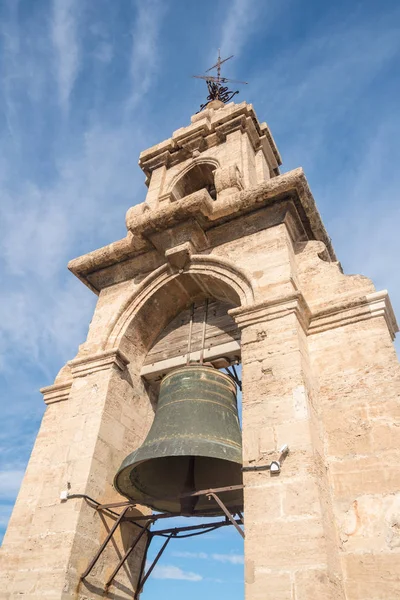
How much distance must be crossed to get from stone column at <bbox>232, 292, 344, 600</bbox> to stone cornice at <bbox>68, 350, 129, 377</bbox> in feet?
5.36

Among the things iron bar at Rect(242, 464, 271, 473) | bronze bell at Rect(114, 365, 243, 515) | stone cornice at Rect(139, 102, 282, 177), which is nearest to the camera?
iron bar at Rect(242, 464, 271, 473)

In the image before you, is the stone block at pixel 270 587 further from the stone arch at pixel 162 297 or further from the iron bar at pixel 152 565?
the stone arch at pixel 162 297

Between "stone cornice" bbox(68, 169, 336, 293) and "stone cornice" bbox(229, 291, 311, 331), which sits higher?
"stone cornice" bbox(68, 169, 336, 293)

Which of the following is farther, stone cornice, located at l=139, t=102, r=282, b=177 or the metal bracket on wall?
stone cornice, located at l=139, t=102, r=282, b=177

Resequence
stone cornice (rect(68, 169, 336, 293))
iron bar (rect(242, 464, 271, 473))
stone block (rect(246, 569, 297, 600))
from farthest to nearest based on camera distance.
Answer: stone cornice (rect(68, 169, 336, 293)) < iron bar (rect(242, 464, 271, 473)) < stone block (rect(246, 569, 297, 600))

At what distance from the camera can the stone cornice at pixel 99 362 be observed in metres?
5.52

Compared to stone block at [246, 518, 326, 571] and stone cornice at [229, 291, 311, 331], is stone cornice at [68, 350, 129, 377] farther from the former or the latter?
stone block at [246, 518, 326, 571]

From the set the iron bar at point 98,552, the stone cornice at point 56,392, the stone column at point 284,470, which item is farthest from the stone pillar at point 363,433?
the stone cornice at point 56,392

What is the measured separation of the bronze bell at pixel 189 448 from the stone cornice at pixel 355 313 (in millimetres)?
1074

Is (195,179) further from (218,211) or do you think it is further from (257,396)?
(257,396)

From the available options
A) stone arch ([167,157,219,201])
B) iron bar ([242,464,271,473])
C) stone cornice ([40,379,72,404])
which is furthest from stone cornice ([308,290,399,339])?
stone arch ([167,157,219,201])

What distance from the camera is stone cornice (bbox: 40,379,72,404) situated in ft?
20.6

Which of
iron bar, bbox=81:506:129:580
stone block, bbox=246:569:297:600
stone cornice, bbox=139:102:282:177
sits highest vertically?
stone cornice, bbox=139:102:282:177

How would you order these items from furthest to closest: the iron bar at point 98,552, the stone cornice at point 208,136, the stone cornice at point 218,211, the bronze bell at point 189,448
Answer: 1. the stone cornice at point 208,136
2. the stone cornice at point 218,211
3. the iron bar at point 98,552
4. the bronze bell at point 189,448
